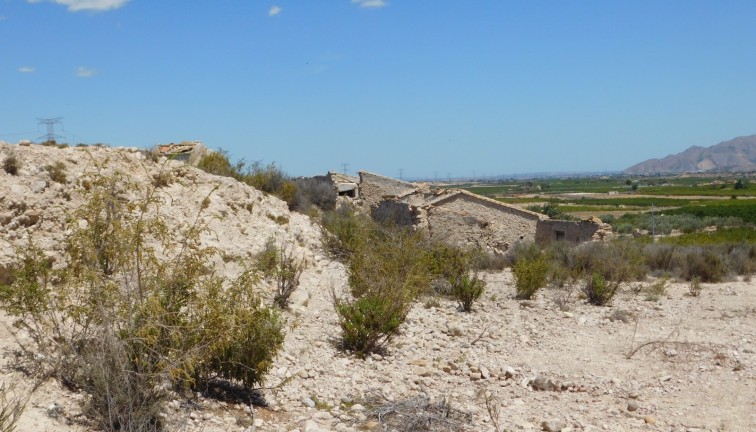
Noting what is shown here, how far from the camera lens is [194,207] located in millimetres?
14406

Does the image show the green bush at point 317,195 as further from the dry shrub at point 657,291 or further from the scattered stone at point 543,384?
the scattered stone at point 543,384

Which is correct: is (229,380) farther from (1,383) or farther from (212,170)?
(212,170)

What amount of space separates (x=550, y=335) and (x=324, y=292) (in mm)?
4474

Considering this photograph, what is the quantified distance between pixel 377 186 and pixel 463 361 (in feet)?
53.9

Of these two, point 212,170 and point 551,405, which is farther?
point 212,170

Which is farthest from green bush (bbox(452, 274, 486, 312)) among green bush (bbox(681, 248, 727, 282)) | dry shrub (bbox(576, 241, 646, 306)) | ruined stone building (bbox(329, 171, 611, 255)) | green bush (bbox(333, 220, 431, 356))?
green bush (bbox(681, 248, 727, 282))

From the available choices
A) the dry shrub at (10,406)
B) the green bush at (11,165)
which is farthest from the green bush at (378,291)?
the green bush at (11,165)

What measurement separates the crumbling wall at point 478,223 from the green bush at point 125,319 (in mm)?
15159

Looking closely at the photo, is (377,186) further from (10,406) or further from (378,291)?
(10,406)

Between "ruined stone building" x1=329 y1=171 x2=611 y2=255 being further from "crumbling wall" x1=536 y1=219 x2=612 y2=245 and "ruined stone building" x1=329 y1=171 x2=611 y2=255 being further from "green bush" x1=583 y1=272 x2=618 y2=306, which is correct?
"green bush" x1=583 y1=272 x2=618 y2=306

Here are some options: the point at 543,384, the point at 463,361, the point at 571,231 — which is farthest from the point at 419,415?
the point at 571,231

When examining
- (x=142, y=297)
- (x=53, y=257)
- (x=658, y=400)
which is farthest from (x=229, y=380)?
(x=658, y=400)

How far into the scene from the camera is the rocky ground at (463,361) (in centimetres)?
778

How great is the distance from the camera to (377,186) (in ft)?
87.3
